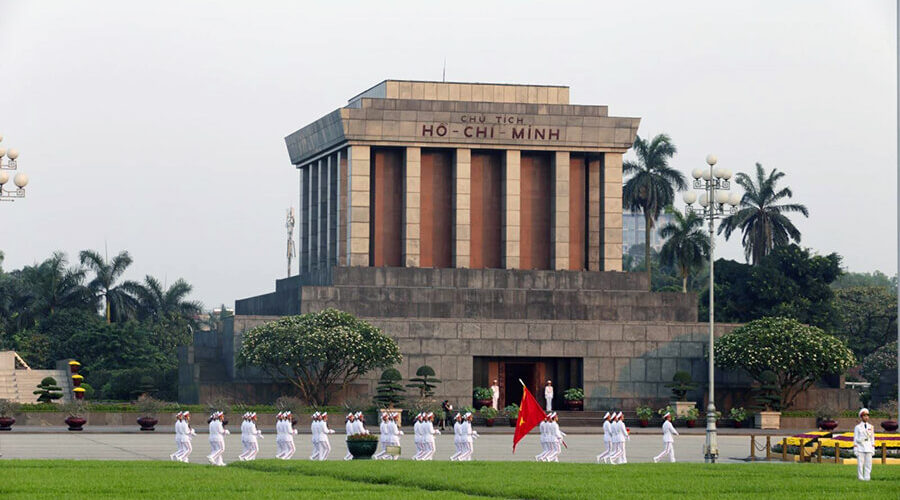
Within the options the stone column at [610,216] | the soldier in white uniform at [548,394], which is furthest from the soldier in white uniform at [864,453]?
the stone column at [610,216]

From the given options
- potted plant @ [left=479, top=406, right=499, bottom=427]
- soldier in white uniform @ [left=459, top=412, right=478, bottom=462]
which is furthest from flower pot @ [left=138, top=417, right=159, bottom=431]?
soldier in white uniform @ [left=459, top=412, right=478, bottom=462]

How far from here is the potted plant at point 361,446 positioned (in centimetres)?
4419

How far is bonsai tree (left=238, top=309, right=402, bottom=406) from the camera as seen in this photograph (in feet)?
216

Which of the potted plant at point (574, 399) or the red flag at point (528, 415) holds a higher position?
the red flag at point (528, 415)

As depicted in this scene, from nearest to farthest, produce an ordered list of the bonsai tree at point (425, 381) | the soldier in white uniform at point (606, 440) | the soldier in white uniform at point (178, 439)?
the soldier in white uniform at point (178, 439) → the soldier in white uniform at point (606, 440) → the bonsai tree at point (425, 381)

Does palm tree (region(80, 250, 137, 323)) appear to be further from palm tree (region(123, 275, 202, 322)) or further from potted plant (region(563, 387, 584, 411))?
potted plant (region(563, 387, 584, 411))

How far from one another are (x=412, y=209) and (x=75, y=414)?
823 inches

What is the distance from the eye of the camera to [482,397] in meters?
70.0

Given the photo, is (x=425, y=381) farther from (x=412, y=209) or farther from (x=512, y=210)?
(x=512, y=210)

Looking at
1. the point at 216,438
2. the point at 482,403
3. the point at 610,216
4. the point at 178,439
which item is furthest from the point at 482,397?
the point at 216,438

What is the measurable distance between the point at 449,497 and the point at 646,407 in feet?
130

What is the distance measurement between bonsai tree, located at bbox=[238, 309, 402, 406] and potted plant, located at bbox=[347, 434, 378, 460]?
2117 cm

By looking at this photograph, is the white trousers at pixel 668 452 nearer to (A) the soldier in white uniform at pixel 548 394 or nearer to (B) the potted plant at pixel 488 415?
(B) the potted plant at pixel 488 415

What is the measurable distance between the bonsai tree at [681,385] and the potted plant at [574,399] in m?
4.14
